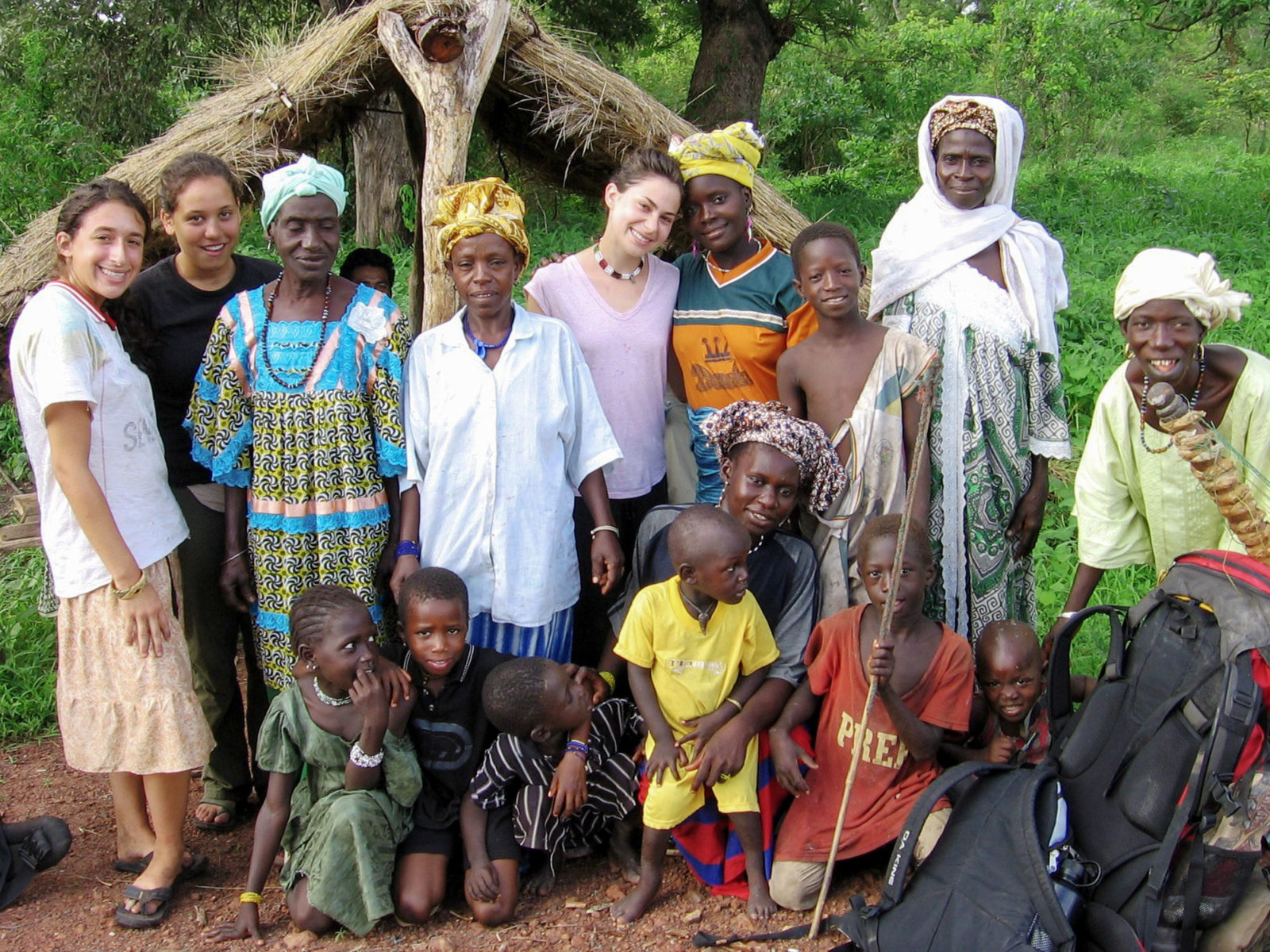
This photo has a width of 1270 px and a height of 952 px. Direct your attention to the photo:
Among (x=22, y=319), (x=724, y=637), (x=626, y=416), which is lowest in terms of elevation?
(x=724, y=637)

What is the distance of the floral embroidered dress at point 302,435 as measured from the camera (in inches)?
124

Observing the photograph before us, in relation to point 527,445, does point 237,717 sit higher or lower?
lower

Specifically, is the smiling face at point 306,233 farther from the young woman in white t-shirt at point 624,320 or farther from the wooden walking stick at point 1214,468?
the wooden walking stick at point 1214,468

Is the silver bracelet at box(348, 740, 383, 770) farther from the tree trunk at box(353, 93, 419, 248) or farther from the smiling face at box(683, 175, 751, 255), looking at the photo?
the tree trunk at box(353, 93, 419, 248)

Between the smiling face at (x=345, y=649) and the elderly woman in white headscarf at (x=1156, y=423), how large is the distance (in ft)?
6.66

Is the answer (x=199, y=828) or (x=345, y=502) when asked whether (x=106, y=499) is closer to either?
(x=345, y=502)

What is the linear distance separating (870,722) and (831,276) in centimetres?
125

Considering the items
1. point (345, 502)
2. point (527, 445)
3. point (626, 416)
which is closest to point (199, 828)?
point (345, 502)

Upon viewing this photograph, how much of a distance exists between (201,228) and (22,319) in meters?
0.57

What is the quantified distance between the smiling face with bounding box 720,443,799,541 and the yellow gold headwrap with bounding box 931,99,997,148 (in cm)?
114

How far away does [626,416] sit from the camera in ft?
11.6

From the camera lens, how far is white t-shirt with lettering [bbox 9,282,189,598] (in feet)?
9.48

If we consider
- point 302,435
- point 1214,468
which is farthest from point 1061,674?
point 302,435

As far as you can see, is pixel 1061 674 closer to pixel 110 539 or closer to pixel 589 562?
pixel 589 562
